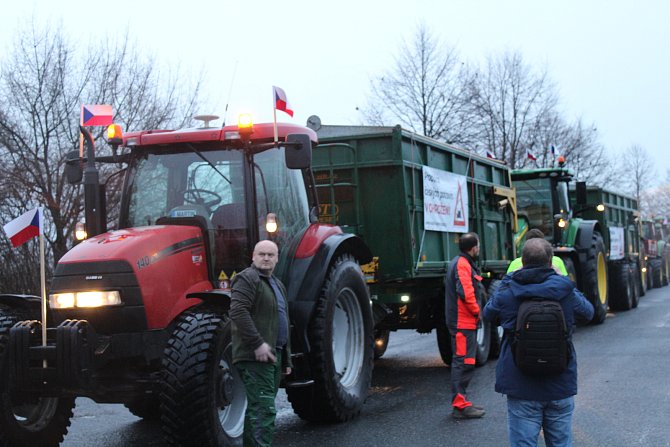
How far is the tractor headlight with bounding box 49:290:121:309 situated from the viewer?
5547 mm

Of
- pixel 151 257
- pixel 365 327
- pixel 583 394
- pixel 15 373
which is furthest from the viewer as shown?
pixel 583 394

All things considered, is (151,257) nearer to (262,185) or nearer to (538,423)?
(262,185)

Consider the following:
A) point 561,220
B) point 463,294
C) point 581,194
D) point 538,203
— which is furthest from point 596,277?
point 463,294

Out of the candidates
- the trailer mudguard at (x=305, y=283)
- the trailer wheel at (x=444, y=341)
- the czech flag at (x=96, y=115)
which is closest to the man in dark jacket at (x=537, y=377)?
the trailer mudguard at (x=305, y=283)

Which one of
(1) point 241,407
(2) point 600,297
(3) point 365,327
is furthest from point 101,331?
(2) point 600,297

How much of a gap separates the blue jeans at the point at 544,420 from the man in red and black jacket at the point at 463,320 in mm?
2719

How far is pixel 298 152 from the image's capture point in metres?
6.32

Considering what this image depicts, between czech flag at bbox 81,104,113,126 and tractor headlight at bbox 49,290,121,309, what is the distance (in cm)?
178

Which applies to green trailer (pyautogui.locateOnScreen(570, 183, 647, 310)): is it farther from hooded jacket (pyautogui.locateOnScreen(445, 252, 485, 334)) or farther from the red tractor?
the red tractor

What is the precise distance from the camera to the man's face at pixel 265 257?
5.16 meters

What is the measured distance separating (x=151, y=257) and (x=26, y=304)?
110 cm

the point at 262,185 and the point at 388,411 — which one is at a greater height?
the point at 262,185

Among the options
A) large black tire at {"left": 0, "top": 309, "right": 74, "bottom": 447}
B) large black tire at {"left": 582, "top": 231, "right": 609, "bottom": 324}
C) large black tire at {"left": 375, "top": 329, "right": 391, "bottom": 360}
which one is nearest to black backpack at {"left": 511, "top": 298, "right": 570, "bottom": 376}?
large black tire at {"left": 0, "top": 309, "right": 74, "bottom": 447}

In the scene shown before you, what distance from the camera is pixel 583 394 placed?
8.17 meters
